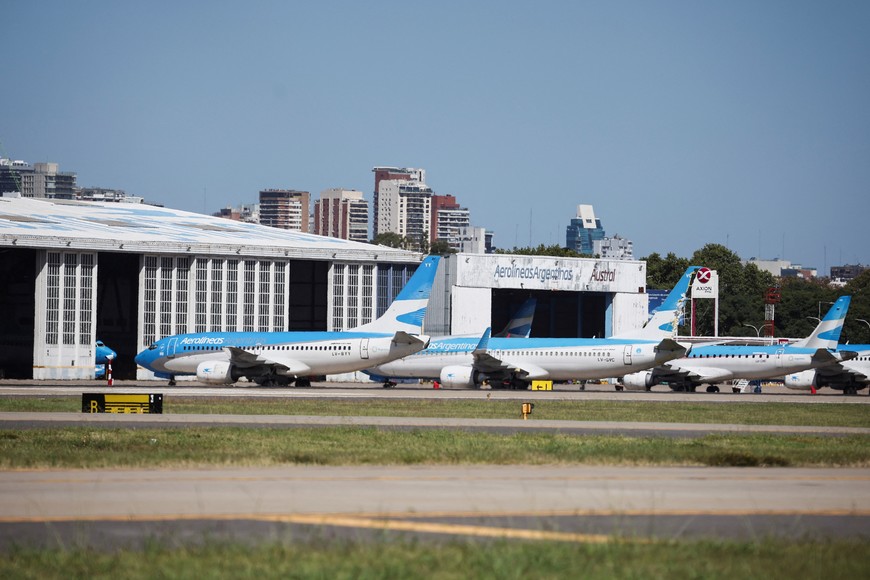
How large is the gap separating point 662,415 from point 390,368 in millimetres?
33201

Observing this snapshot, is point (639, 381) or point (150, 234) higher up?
point (150, 234)

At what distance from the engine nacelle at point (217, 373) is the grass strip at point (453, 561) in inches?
2286

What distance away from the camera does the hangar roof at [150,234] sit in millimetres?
83250

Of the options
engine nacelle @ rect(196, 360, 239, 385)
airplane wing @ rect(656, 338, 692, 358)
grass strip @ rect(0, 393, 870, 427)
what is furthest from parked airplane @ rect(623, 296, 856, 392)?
engine nacelle @ rect(196, 360, 239, 385)

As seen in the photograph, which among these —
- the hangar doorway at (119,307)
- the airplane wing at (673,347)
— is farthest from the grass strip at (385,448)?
the hangar doorway at (119,307)

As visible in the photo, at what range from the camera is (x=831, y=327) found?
264ft

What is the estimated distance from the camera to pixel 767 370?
79062 mm

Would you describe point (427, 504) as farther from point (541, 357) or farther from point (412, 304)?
point (541, 357)

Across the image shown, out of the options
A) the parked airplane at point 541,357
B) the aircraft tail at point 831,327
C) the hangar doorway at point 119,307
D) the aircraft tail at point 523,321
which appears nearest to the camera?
the parked airplane at point 541,357

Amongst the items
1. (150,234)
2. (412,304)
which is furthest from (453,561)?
(150,234)

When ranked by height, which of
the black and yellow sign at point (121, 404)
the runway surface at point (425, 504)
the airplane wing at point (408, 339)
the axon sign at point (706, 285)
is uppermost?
the axon sign at point (706, 285)

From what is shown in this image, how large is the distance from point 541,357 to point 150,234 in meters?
32.5

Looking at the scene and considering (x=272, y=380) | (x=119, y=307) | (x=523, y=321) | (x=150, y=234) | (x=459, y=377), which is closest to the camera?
(x=272, y=380)

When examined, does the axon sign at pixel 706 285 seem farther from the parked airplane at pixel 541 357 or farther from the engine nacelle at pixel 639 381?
the parked airplane at pixel 541 357
